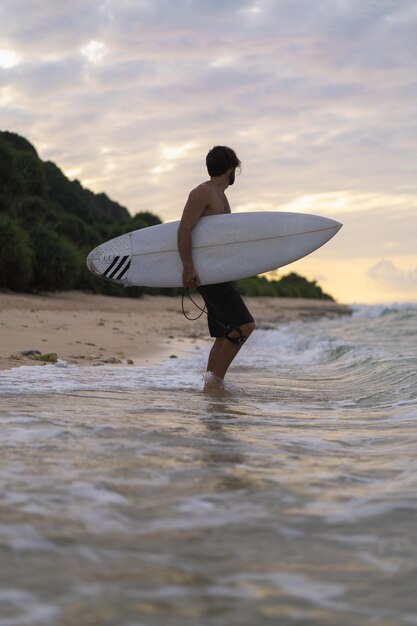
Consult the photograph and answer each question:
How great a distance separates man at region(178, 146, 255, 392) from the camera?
489cm

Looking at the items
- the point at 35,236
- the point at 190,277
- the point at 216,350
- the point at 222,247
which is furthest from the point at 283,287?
the point at 190,277

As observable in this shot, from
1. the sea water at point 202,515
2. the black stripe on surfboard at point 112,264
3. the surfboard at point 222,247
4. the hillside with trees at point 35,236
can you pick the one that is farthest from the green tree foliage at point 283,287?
the sea water at point 202,515

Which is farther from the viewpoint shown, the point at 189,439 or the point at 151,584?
the point at 189,439

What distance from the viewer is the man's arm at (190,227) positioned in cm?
487

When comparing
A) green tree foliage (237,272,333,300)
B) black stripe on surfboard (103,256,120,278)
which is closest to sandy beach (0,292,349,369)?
black stripe on surfboard (103,256,120,278)

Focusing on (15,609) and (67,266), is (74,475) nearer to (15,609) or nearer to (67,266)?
(15,609)

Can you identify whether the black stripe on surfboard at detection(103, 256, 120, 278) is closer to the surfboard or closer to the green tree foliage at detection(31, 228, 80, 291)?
the surfboard

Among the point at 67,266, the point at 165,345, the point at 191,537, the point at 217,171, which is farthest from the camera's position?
the point at 67,266

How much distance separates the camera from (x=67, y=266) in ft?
61.4

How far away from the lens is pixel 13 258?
16.6m

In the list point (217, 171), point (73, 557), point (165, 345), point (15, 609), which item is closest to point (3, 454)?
point (73, 557)

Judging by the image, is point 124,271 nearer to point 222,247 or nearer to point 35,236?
point 222,247

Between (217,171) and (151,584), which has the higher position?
(217,171)

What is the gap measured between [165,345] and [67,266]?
9315mm
